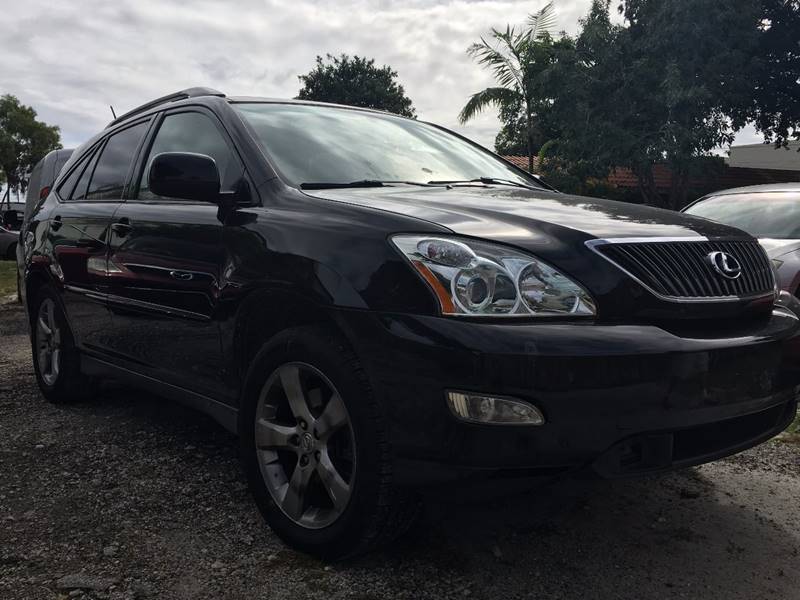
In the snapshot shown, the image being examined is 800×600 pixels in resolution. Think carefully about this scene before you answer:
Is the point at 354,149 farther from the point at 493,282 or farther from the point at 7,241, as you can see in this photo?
the point at 7,241

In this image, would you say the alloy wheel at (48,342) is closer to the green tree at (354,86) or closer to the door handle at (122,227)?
the door handle at (122,227)

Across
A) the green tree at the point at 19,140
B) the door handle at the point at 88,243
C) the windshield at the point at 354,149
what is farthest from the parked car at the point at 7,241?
the green tree at the point at 19,140

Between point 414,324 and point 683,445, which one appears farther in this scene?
point 683,445

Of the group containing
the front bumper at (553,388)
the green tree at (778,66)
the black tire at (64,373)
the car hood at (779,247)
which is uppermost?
the green tree at (778,66)

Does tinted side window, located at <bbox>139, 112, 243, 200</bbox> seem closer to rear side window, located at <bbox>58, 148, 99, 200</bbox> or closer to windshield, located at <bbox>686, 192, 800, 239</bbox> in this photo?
rear side window, located at <bbox>58, 148, 99, 200</bbox>

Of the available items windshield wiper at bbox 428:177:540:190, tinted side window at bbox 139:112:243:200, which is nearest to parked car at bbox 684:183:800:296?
windshield wiper at bbox 428:177:540:190

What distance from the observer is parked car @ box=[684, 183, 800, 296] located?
16.4 ft

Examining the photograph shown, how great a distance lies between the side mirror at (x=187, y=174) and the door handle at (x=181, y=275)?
1.11ft

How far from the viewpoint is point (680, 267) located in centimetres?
230

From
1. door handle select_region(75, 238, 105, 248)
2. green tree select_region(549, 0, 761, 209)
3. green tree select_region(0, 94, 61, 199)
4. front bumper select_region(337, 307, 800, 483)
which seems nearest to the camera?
front bumper select_region(337, 307, 800, 483)

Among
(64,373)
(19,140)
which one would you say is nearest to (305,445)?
(64,373)

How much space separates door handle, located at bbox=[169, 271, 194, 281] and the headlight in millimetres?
1210

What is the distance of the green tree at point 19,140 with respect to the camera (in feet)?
145

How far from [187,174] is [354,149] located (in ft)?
2.45
